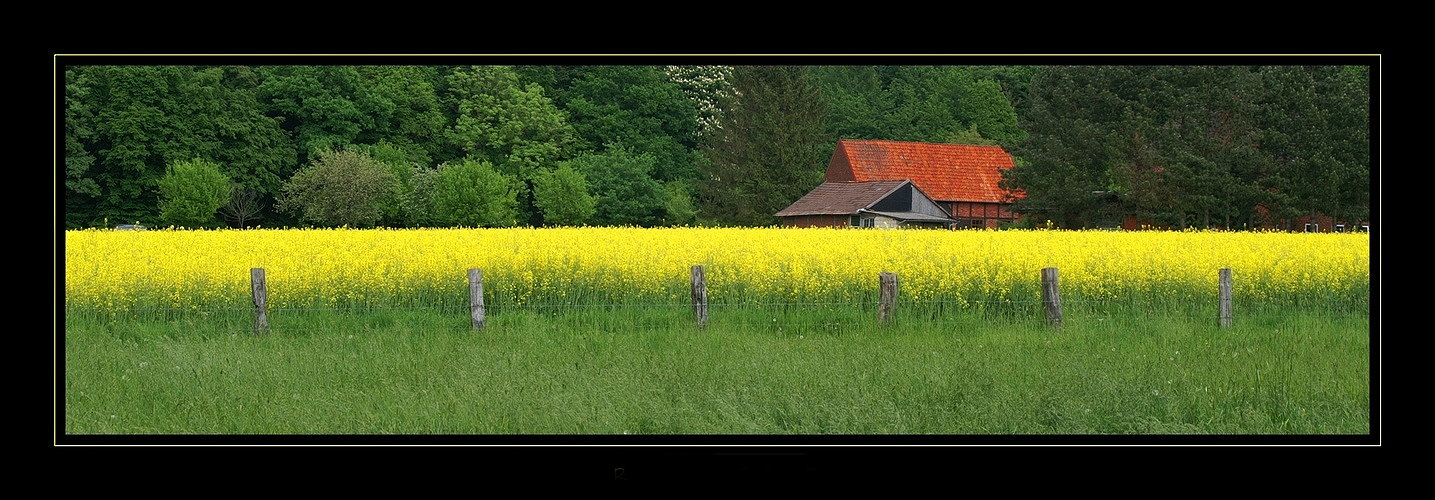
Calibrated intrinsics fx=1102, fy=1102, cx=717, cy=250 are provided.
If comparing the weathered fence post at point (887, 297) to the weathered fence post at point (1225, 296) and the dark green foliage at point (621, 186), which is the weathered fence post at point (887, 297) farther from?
the dark green foliage at point (621, 186)

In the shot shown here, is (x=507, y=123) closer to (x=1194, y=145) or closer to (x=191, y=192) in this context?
(x=191, y=192)

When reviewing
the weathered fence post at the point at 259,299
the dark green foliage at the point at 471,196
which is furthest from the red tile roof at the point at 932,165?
the weathered fence post at the point at 259,299

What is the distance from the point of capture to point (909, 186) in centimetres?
2362

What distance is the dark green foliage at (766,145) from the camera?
2861 cm

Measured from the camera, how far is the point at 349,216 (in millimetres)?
21344

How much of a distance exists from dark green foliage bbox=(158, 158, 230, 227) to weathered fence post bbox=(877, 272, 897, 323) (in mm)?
13157

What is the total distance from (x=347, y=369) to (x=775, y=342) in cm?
386

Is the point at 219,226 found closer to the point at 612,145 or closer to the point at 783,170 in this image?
the point at 612,145

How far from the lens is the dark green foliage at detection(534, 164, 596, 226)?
80.6 feet

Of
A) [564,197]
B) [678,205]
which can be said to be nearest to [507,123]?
[564,197]

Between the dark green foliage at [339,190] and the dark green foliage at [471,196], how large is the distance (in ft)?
4.15

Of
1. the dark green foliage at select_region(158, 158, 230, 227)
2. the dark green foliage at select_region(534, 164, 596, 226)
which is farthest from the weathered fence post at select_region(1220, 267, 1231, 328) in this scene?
the dark green foliage at select_region(158, 158, 230, 227)

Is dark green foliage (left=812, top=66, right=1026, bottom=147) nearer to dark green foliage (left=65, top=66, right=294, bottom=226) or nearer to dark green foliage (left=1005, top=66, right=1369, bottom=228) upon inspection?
dark green foliage (left=1005, top=66, right=1369, bottom=228)
